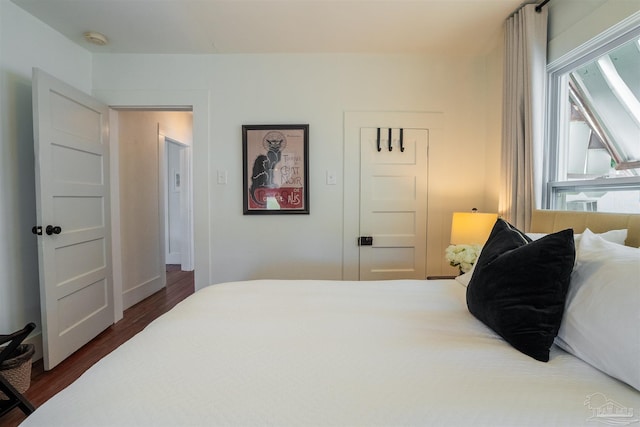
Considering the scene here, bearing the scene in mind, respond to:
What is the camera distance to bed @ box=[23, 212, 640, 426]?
2.04ft

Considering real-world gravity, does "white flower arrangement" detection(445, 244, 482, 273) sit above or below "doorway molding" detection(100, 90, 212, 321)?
below

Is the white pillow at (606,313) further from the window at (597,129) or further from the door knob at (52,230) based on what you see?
the door knob at (52,230)

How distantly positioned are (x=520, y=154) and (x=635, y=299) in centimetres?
148

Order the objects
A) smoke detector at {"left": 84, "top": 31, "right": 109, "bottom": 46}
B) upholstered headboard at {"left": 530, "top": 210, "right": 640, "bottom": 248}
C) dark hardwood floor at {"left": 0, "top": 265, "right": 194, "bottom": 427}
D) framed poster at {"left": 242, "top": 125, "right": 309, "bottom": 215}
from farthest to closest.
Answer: framed poster at {"left": 242, "top": 125, "right": 309, "bottom": 215}
smoke detector at {"left": 84, "top": 31, "right": 109, "bottom": 46}
dark hardwood floor at {"left": 0, "top": 265, "right": 194, "bottom": 427}
upholstered headboard at {"left": 530, "top": 210, "right": 640, "bottom": 248}

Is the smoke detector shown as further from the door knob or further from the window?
Result: the window

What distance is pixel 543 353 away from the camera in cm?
84

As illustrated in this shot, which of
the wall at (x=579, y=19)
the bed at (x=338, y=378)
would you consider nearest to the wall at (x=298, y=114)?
the wall at (x=579, y=19)

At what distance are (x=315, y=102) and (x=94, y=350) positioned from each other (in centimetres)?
266

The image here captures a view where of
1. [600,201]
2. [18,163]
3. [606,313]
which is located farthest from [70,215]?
[600,201]

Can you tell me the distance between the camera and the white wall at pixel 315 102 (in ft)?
8.15

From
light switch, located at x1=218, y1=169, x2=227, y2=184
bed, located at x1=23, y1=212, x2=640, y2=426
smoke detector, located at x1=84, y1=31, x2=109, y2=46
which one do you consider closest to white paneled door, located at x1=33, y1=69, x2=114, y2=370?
smoke detector, located at x1=84, y1=31, x2=109, y2=46

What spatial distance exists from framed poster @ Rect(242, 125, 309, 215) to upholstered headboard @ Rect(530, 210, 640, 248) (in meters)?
1.65

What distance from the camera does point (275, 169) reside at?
2496mm

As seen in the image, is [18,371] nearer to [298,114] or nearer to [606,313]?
[298,114]
